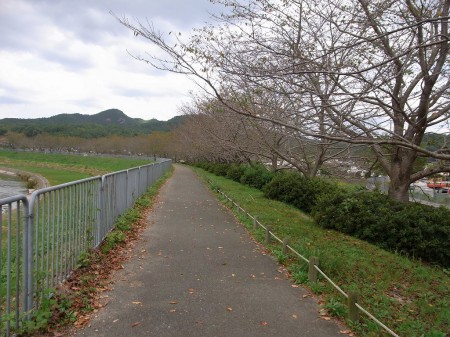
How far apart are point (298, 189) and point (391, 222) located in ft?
20.8

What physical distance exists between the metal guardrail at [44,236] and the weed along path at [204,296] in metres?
0.66

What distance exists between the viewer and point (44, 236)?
13.6ft

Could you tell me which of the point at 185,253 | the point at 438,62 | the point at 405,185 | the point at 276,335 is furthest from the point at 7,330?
the point at 405,185

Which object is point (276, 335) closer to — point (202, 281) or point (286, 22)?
point (202, 281)

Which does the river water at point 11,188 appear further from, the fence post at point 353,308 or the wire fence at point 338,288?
the fence post at point 353,308

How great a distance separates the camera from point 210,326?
4000mm

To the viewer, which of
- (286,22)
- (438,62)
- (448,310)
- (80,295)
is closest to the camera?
(80,295)

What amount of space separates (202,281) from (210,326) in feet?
4.83

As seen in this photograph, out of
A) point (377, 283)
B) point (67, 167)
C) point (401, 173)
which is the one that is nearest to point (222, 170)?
point (401, 173)

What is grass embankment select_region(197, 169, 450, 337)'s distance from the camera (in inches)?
174

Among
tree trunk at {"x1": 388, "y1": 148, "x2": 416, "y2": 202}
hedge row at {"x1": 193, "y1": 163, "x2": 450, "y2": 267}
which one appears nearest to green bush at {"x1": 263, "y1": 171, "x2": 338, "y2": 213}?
tree trunk at {"x1": 388, "y1": 148, "x2": 416, "y2": 202}

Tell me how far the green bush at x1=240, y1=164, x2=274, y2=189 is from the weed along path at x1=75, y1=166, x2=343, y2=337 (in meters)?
13.2

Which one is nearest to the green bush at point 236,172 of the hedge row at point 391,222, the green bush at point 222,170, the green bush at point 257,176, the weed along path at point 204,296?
the green bush at point 257,176

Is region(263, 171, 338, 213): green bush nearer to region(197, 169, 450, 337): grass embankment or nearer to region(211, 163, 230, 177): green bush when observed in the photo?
region(197, 169, 450, 337): grass embankment
